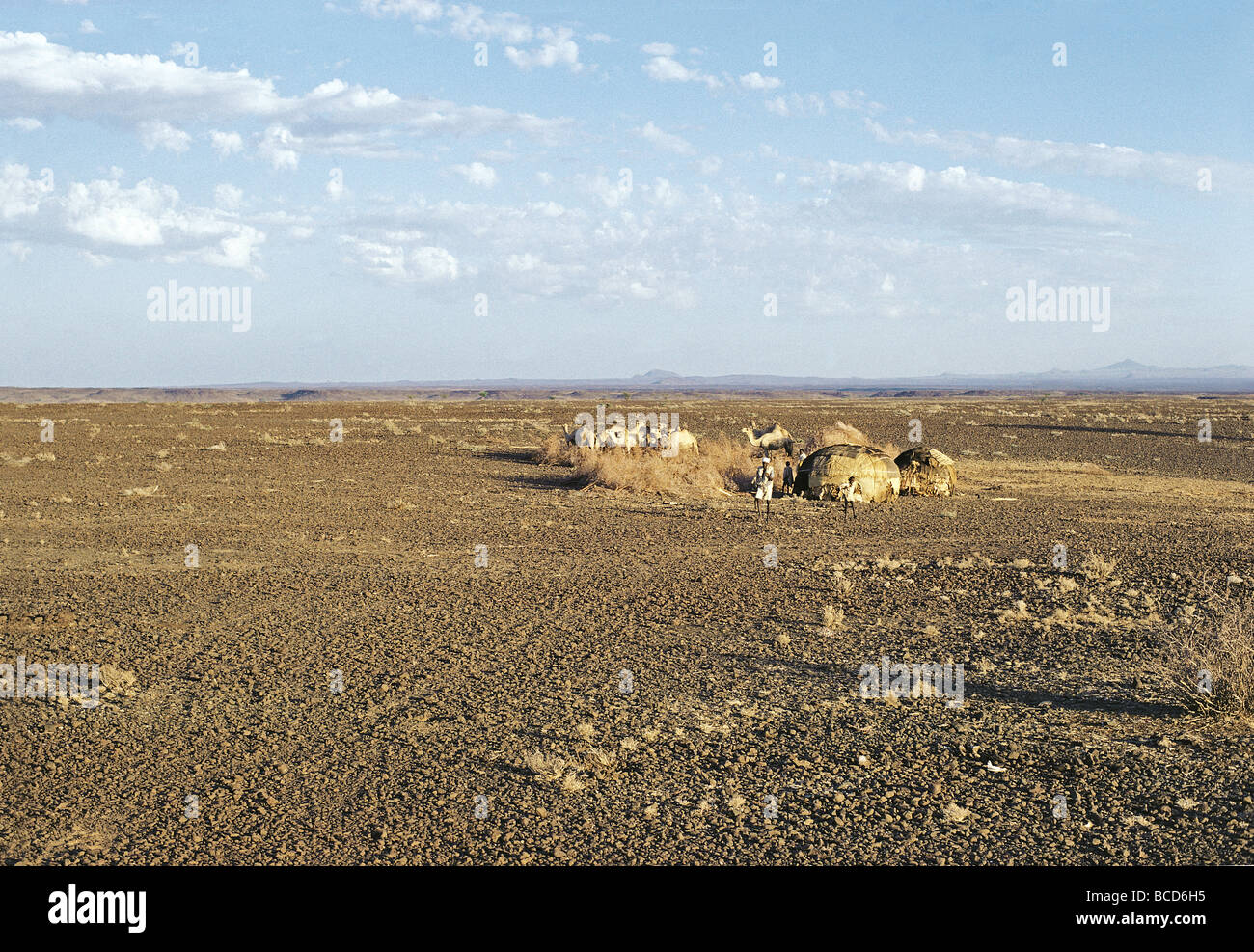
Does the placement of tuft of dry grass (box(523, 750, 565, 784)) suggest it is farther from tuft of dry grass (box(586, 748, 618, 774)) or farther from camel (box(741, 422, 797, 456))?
camel (box(741, 422, 797, 456))

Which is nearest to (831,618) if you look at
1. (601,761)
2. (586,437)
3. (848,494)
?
(601,761)

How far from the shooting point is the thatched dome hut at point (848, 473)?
1634cm

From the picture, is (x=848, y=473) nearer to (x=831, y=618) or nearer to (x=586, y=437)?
(x=586, y=437)

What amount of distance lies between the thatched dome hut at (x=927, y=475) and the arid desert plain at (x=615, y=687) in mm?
1457

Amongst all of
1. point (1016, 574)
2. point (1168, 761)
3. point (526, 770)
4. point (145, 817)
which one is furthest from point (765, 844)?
point (1016, 574)

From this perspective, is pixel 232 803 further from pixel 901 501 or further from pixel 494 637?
pixel 901 501

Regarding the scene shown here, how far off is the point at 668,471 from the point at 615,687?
1127cm

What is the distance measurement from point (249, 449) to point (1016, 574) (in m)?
22.4

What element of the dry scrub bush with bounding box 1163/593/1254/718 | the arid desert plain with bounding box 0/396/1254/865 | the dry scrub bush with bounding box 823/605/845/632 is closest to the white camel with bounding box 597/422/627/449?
the arid desert plain with bounding box 0/396/1254/865

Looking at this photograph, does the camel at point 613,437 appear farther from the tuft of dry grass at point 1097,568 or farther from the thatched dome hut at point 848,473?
the tuft of dry grass at point 1097,568

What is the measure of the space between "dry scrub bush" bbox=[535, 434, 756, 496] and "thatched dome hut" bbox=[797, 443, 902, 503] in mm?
1730

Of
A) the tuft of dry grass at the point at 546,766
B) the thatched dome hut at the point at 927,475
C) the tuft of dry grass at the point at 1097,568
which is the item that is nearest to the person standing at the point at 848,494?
the thatched dome hut at the point at 927,475

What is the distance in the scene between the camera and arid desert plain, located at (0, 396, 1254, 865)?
4.76 m

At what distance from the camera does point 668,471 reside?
1803 centimetres
